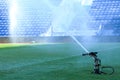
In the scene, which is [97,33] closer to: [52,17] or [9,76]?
[52,17]

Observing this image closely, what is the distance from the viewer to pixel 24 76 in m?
11.1

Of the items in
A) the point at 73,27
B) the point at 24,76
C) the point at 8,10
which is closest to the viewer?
the point at 24,76

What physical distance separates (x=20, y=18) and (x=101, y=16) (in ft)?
32.3

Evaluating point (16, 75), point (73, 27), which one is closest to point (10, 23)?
point (73, 27)

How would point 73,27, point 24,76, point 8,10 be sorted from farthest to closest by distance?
point 8,10 → point 73,27 → point 24,76

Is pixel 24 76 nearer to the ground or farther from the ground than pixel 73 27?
nearer to the ground

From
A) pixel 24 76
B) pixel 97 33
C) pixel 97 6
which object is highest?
pixel 97 6

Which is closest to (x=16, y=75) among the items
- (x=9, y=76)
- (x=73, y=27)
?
(x=9, y=76)

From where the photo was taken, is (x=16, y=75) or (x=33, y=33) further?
(x=33, y=33)

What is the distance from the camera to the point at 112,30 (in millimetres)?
51844

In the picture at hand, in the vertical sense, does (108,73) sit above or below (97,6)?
below

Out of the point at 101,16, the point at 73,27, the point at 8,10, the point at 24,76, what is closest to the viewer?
the point at 24,76

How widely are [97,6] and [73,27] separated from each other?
852cm

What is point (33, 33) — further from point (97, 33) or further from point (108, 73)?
point (108, 73)
